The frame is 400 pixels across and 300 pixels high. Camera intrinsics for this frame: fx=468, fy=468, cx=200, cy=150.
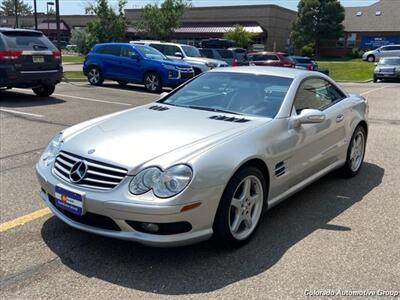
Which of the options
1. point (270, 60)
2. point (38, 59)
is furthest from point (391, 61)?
point (38, 59)

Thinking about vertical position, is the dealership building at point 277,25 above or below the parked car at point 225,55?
above

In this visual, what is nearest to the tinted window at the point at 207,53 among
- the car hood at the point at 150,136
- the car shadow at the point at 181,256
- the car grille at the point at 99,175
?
the car hood at the point at 150,136

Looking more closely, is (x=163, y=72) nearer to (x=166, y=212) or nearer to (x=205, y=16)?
(x=166, y=212)

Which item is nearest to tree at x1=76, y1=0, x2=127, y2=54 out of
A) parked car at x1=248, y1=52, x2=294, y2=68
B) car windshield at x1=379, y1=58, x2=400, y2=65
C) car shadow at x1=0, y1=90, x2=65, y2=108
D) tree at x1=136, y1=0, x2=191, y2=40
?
tree at x1=136, y1=0, x2=191, y2=40

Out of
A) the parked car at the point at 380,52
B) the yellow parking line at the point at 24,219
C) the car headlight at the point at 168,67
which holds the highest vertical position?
the parked car at the point at 380,52

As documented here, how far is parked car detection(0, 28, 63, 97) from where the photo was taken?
1126 centimetres

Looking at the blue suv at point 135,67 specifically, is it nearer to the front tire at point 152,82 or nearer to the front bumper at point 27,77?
the front tire at point 152,82

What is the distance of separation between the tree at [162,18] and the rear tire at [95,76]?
2352 cm

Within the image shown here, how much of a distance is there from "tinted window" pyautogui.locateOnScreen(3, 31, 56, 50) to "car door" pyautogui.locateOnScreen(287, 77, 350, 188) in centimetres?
856

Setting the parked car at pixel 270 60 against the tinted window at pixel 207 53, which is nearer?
the tinted window at pixel 207 53

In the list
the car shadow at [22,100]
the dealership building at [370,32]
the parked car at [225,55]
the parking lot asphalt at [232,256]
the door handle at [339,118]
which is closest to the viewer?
the parking lot asphalt at [232,256]

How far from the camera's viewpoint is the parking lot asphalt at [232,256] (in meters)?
3.24

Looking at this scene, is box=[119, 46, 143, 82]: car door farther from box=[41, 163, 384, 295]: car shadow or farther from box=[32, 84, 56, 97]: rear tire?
box=[41, 163, 384, 295]: car shadow

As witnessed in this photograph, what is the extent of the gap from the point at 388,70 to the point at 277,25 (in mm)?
40265
